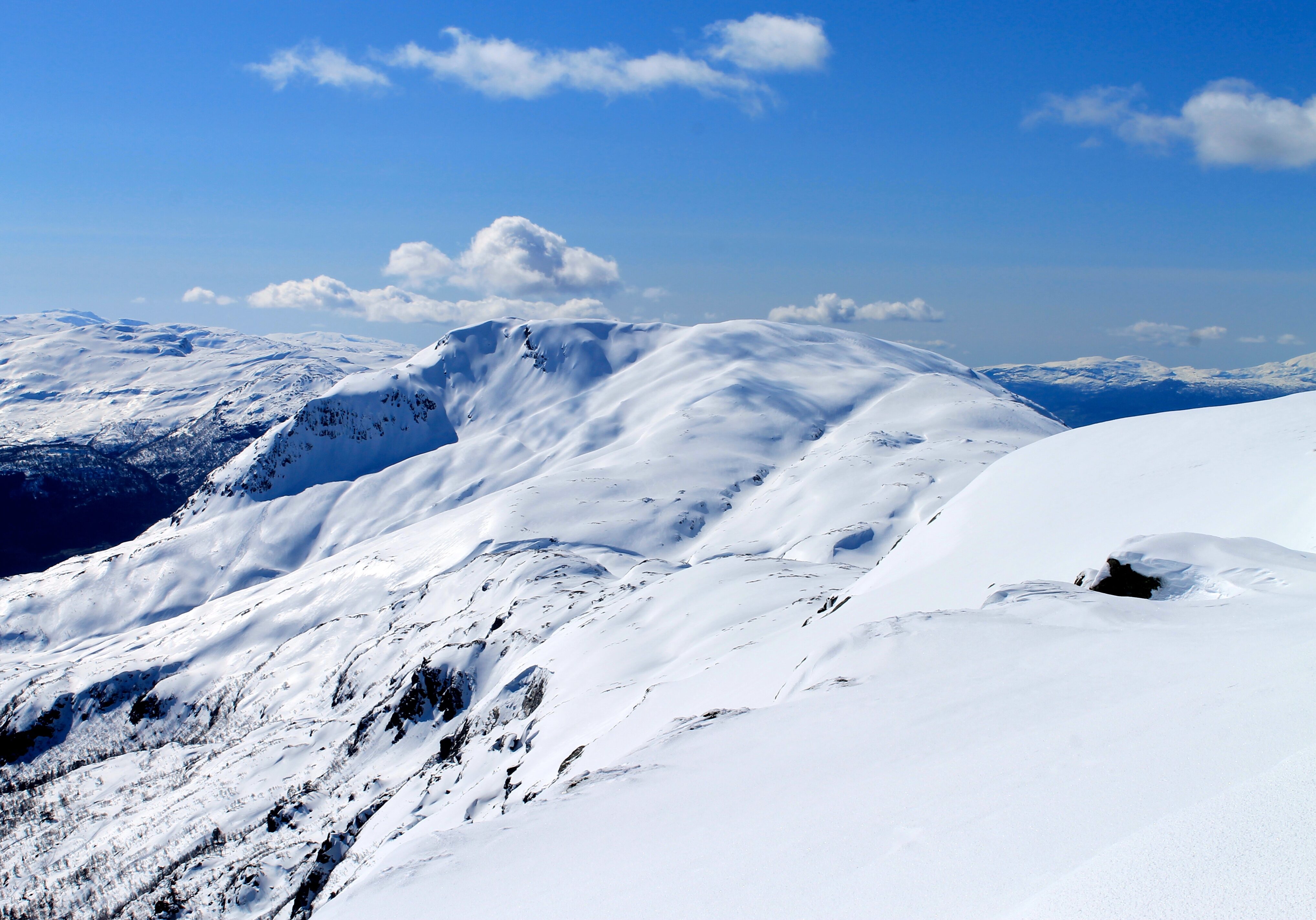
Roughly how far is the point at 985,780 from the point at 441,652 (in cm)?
5148

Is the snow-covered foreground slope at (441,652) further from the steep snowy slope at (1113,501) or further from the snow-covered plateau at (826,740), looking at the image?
the steep snowy slope at (1113,501)

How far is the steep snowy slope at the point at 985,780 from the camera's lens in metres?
6.75

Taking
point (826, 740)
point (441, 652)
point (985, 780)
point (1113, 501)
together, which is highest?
point (1113, 501)

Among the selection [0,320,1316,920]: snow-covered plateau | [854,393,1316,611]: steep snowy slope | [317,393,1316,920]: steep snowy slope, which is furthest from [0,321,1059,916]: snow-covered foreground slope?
[854,393,1316,611]: steep snowy slope

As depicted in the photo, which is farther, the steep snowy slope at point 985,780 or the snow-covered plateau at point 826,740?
the snow-covered plateau at point 826,740

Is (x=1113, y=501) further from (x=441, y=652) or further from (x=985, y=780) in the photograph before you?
(x=441, y=652)

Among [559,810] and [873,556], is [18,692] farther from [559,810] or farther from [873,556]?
[559,810]

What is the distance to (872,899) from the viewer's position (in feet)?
25.1

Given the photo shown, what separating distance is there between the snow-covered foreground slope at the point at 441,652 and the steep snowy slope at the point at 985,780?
1274 millimetres

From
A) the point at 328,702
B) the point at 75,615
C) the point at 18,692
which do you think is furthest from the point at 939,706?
the point at 75,615

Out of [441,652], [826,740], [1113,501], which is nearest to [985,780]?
[826,740]

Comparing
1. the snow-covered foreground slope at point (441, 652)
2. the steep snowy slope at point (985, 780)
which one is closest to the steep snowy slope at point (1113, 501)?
the steep snowy slope at point (985, 780)

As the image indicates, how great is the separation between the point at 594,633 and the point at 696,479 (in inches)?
4244

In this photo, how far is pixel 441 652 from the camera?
55.0m
